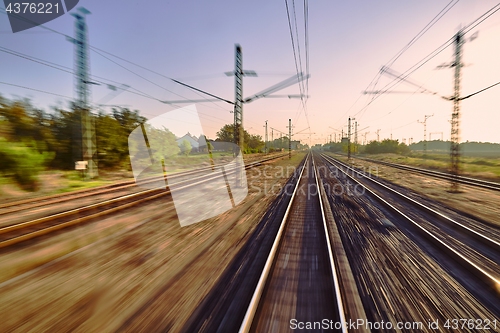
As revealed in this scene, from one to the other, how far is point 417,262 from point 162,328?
16.4 feet

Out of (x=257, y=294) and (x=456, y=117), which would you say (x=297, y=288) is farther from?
(x=456, y=117)

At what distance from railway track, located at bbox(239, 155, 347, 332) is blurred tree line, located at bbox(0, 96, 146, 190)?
46.4ft

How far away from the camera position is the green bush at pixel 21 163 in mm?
10867

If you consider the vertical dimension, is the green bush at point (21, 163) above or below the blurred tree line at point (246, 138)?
below

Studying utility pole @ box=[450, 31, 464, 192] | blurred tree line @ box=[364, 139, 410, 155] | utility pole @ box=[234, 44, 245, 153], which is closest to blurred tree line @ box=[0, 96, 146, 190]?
utility pole @ box=[234, 44, 245, 153]

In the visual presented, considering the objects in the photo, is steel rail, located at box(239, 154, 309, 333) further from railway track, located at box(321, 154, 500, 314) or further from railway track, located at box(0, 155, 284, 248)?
railway track, located at box(0, 155, 284, 248)

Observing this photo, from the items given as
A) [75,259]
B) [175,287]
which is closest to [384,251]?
[175,287]

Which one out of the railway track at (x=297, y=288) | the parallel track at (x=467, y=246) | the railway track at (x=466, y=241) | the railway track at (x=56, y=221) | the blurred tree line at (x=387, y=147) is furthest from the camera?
the blurred tree line at (x=387, y=147)

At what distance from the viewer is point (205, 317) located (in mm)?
2971

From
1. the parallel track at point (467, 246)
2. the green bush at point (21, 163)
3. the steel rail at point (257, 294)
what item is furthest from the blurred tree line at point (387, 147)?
the green bush at point (21, 163)

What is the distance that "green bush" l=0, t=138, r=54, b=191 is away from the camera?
1087cm

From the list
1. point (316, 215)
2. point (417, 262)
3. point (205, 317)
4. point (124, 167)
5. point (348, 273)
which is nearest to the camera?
point (205, 317)

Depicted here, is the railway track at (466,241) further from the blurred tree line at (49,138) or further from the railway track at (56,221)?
the blurred tree line at (49,138)

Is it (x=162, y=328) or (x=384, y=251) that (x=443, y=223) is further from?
(x=162, y=328)
